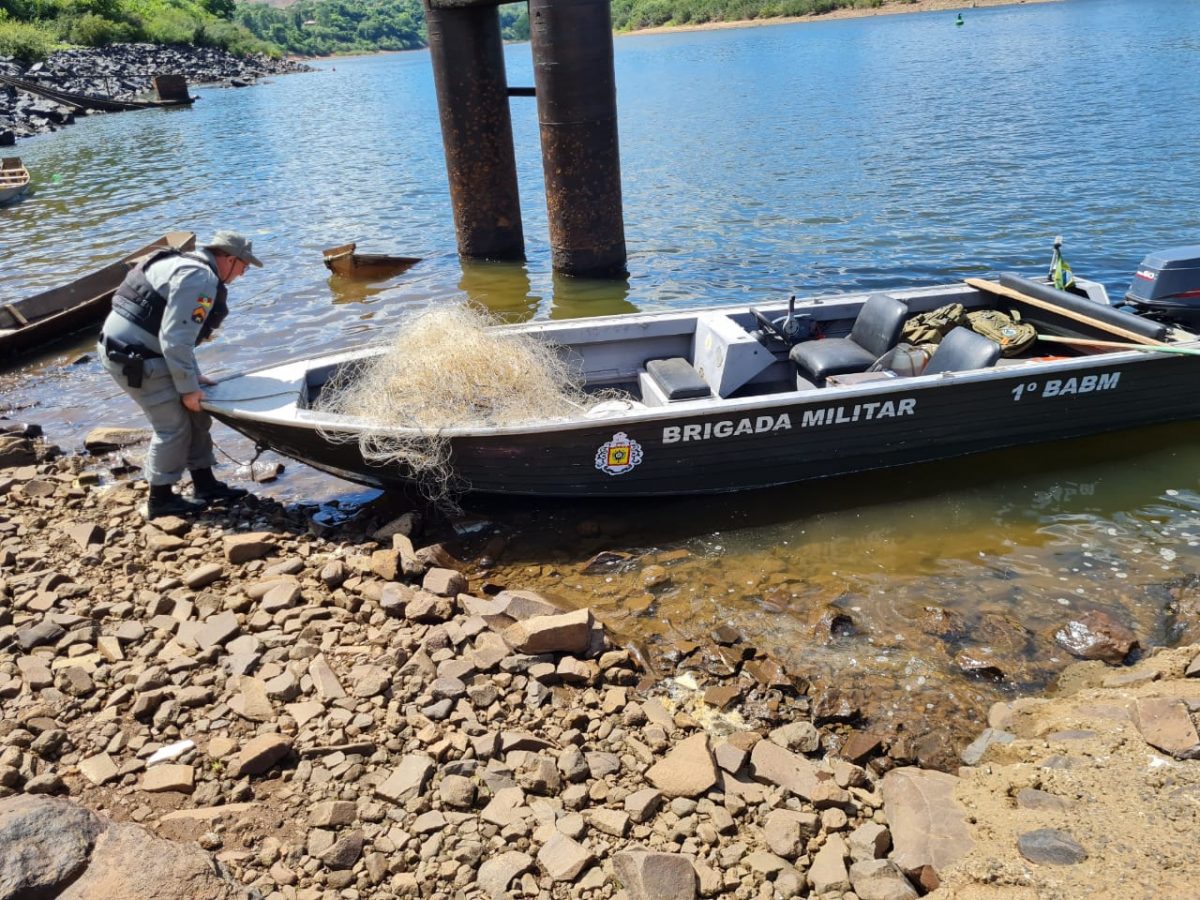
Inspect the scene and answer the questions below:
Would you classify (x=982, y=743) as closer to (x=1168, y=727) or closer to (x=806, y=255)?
(x=1168, y=727)

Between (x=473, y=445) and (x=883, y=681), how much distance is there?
10.4 feet

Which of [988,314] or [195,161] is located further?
[195,161]

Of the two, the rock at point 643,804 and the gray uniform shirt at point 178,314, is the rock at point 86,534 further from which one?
the rock at point 643,804

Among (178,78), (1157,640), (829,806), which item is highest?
(178,78)

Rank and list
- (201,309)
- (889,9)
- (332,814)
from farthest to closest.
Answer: (889,9), (201,309), (332,814)

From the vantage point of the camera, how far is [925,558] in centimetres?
675

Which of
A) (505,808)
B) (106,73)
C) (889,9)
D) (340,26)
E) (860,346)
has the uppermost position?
(340,26)

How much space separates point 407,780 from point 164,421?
12.7 feet

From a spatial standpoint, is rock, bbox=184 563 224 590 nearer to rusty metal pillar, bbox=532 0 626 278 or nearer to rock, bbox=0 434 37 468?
rock, bbox=0 434 37 468

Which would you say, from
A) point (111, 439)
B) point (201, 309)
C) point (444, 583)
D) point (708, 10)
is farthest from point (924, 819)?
point (708, 10)

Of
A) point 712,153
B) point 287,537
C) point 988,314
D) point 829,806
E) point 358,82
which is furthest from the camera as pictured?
point 358,82

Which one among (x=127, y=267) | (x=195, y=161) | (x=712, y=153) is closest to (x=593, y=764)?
(x=127, y=267)

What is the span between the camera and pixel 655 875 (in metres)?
3.53

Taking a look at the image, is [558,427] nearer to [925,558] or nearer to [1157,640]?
[925,558]
